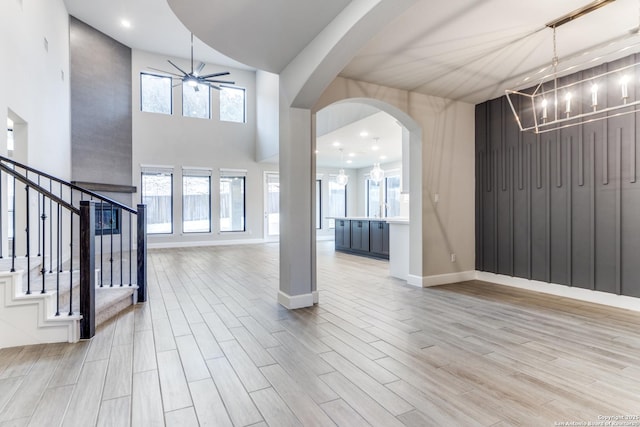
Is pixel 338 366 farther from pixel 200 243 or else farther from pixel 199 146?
pixel 199 146

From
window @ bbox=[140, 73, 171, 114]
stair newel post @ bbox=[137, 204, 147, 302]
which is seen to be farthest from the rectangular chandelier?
window @ bbox=[140, 73, 171, 114]

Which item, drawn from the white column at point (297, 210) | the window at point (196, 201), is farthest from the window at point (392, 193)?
the white column at point (297, 210)

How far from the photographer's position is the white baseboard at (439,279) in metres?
4.80

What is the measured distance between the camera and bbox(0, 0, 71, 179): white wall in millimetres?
3836

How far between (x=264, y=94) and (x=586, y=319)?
945cm

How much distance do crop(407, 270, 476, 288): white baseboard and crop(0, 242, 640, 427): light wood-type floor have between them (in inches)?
28.8

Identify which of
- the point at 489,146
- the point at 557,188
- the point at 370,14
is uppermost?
the point at 370,14

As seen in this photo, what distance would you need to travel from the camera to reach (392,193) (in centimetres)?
1226

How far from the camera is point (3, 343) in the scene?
267 cm

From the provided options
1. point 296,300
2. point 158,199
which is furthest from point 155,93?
point 296,300

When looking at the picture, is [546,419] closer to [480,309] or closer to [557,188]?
[480,309]

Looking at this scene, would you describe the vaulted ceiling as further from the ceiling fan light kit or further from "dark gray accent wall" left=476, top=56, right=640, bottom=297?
"dark gray accent wall" left=476, top=56, right=640, bottom=297

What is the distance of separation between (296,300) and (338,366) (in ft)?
4.83

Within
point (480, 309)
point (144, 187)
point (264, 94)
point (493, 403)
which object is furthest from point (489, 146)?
point (144, 187)
